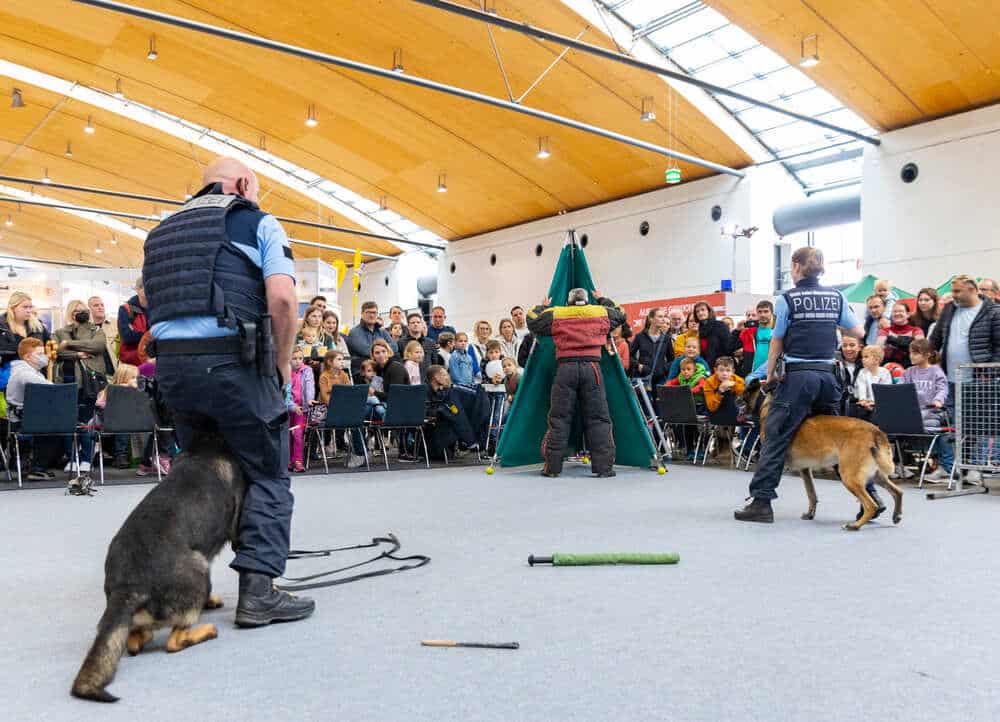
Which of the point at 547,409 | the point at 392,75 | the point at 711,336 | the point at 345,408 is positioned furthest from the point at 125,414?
the point at 392,75

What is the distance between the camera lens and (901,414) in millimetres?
7422

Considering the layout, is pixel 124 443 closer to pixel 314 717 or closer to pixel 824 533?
pixel 824 533

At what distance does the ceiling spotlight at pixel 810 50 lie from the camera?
13273 millimetres

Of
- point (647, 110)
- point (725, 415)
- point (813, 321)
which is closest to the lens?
point (813, 321)

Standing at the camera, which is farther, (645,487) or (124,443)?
(124,443)

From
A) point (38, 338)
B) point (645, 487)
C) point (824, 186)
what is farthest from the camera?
point (824, 186)

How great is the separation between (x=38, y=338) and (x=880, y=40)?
40.5 feet

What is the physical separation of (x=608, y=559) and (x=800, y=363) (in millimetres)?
2045

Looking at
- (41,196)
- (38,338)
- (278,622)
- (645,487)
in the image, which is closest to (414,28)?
(38,338)

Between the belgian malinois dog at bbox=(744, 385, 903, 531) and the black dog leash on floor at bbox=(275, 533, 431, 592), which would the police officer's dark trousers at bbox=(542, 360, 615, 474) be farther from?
the black dog leash on floor at bbox=(275, 533, 431, 592)

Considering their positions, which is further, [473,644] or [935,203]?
[935,203]

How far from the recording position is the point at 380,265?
3105cm

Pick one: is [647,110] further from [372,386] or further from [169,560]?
[169,560]

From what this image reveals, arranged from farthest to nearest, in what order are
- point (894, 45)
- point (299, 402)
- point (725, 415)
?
point (894, 45) → point (725, 415) → point (299, 402)
